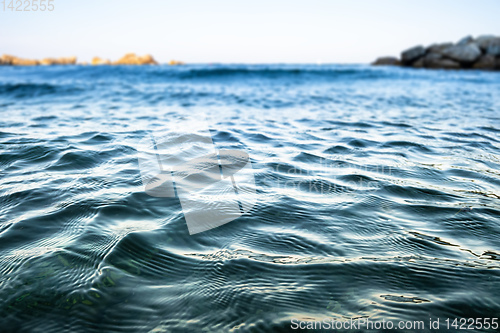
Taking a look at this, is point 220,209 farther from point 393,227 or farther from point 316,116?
point 316,116

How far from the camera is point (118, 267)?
196cm

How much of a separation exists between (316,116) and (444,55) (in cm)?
4560

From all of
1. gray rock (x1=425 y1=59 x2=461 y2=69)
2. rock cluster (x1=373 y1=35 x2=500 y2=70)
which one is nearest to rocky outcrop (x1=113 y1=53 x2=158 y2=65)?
rock cluster (x1=373 y1=35 x2=500 y2=70)

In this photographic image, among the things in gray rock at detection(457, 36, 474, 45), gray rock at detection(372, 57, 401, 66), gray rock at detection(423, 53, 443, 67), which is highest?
gray rock at detection(457, 36, 474, 45)

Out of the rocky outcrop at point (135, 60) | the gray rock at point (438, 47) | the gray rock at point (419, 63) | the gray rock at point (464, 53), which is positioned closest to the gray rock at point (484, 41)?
the gray rock at point (464, 53)

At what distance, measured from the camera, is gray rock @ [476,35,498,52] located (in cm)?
4338

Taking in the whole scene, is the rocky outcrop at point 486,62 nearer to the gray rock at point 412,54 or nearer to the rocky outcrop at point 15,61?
the gray rock at point 412,54


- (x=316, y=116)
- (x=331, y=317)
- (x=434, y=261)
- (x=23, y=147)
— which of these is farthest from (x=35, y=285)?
(x=316, y=116)

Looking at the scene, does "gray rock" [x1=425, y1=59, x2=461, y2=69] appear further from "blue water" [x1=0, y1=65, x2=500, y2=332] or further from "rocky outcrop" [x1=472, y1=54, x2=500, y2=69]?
"blue water" [x1=0, y1=65, x2=500, y2=332]

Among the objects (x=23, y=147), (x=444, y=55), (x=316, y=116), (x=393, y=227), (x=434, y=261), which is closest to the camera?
(x=434, y=261)

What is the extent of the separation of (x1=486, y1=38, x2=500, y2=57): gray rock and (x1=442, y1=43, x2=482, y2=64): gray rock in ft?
4.29

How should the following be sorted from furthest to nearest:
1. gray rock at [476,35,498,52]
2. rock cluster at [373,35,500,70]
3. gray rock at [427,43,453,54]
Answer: gray rock at [427,43,453,54] < gray rock at [476,35,498,52] < rock cluster at [373,35,500,70]

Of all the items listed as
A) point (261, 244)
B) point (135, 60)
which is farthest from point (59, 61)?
point (261, 244)

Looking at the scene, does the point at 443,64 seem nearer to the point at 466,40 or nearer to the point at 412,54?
the point at 412,54
